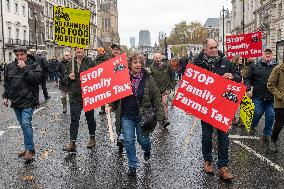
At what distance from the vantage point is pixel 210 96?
6441 mm

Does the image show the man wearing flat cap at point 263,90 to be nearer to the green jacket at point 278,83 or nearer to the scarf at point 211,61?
the green jacket at point 278,83

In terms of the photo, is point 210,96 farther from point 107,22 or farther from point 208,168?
point 107,22

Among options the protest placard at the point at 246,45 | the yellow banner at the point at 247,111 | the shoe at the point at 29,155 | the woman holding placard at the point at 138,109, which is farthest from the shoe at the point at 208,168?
the protest placard at the point at 246,45

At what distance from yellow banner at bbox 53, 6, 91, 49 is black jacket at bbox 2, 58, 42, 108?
4.67ft

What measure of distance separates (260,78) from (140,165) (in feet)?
12.1

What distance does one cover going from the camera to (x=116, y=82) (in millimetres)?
6664

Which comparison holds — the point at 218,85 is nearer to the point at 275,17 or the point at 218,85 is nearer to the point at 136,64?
the point at 136,64

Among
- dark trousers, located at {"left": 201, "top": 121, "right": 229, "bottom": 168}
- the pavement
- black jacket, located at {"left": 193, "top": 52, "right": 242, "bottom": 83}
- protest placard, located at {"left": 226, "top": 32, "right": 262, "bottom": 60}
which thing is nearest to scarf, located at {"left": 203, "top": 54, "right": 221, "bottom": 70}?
black jacket, located at {"left": 193, "top": 52, "right": 242, "bottom": 83}

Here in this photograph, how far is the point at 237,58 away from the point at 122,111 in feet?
→ 18.8

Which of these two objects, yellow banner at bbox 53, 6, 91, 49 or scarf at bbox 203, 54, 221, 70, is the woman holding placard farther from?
Result: yellow banner at bbox 53, 6, 91, 49

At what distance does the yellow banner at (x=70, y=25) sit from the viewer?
8.65 metres

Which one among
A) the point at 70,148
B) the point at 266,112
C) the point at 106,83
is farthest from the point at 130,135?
the point at 266,112

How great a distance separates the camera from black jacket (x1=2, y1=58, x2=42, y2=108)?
721cm

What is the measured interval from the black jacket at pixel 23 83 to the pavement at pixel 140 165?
39.6 inches
